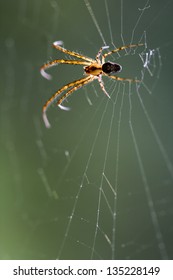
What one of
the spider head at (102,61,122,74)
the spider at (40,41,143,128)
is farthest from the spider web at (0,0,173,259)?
the spider head at (102,61,122,74)

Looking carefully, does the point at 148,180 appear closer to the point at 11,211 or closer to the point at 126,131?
the point at 126,131

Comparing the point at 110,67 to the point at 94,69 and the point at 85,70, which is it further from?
the point at 85,70

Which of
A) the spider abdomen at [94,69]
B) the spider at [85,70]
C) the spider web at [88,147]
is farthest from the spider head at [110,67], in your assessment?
the spider web at [88,147]

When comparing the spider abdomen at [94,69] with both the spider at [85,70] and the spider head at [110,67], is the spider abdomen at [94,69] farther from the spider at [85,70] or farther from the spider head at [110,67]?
the spider head at [110,67]

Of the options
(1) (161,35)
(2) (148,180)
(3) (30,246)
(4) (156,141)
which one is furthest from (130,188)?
(1) (161,35)

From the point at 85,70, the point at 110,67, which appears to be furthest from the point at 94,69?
the point at 110,67
